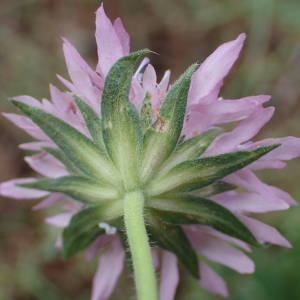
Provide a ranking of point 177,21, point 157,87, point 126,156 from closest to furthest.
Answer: point 126,156 → point 157,87 → point 177,21

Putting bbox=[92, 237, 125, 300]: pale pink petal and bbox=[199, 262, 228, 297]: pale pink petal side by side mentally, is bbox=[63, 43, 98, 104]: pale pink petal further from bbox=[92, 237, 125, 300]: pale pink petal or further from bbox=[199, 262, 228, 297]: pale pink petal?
bbox=[199, 262, 228, 297]: pale pink petal

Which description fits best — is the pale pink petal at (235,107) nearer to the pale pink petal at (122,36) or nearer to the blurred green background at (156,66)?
the pale pink petal at (122,36)

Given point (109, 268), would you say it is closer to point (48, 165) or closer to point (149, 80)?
point (48, 165)

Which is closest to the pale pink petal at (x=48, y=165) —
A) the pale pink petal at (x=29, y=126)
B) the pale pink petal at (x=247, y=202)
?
the pale pink petal at (x=29, y=126)

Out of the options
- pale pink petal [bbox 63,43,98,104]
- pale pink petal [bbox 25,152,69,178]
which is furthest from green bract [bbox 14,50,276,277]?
pale pink petal [bbox 25,152,69,178]

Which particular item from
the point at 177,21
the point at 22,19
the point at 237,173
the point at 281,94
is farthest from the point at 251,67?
the point at 237,173

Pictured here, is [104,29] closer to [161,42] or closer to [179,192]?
[179,192]
